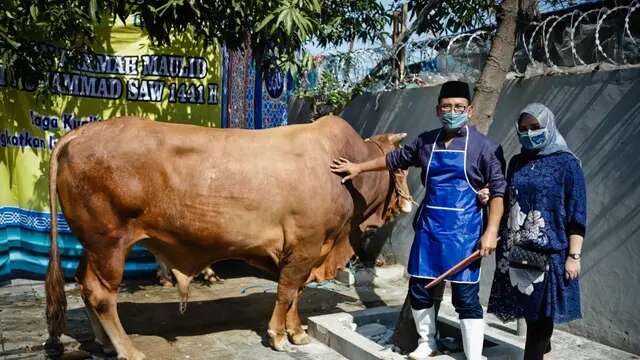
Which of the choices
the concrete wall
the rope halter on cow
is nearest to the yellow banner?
the rope halter on cow

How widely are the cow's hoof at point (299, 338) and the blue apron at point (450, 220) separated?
139 centimetres

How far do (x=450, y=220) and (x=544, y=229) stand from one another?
1.88ft

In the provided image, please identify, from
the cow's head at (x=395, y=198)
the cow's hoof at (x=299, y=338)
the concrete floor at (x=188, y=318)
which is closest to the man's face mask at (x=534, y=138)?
the cow's head at (x=395, y=198)

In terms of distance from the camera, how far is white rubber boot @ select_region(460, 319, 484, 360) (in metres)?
3.54

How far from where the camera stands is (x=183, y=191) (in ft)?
14.0

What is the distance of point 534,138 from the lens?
3.19 metres

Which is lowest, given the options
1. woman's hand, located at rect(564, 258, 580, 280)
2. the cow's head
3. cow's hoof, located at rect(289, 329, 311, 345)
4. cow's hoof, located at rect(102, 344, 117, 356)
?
cow's hoof, located at rect(102, 344, 117, 356)

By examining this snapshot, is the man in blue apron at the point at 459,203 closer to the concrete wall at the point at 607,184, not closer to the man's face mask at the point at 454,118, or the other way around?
the man's face mask at the point at 454,118

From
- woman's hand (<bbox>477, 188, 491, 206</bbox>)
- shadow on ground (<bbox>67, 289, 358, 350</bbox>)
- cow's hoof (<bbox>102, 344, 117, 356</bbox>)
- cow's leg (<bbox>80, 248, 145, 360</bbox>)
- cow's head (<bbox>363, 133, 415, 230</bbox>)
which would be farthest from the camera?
cow's head (<bbox>363, 133, 415, 230</bbox>)

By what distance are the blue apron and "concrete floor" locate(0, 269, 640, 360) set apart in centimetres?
99

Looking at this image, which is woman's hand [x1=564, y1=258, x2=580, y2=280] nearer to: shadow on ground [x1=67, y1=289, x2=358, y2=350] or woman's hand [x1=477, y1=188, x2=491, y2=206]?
woman's hand [x1=477, y1=188, x2=491, y2=206]

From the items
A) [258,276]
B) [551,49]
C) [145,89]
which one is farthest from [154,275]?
[551,49]

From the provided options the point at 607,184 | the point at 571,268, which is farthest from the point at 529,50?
the point at 571,268

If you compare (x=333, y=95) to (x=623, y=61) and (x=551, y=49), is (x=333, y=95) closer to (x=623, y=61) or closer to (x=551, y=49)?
(x=551, y=49)
